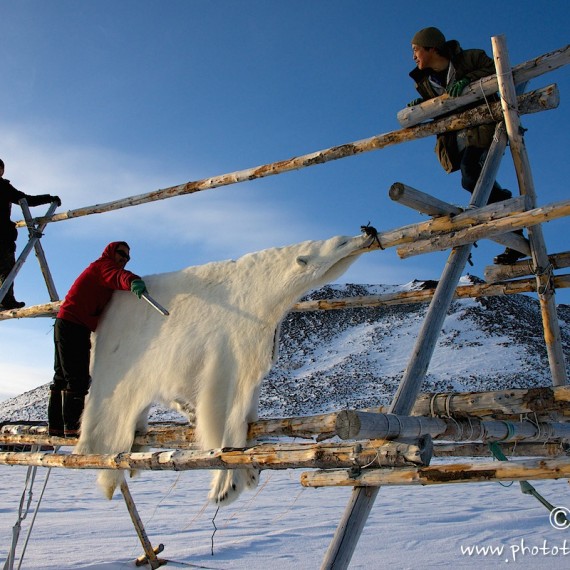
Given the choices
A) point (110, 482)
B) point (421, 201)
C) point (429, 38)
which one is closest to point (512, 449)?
point (421, 201)

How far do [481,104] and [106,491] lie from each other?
332cm

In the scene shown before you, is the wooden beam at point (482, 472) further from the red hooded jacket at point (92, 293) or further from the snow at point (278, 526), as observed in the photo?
the red hooded jacket at point (92, 293)

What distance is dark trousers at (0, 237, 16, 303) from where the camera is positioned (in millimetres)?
5184

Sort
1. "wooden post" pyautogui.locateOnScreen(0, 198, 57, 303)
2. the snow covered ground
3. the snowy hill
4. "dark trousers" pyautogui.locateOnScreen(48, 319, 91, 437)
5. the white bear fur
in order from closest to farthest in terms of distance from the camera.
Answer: the white bear fur
"dark trousers" pyautogui.locateOnScreen(48, 319, 91, 437)
"wooden post" pyautogui.locateOnScreen(0, 198, 57, 303)
the snow covered ground
the snowy hill

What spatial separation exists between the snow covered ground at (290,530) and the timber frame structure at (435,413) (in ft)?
4.40

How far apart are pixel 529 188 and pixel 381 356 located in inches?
1018

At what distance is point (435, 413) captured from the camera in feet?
9.23

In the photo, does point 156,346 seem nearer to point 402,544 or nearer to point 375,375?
point 402,544

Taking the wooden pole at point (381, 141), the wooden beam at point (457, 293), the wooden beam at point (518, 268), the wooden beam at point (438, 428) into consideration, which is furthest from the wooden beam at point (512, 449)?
the wooden pole at point (381, 141)

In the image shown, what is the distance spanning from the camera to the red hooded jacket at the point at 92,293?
12.0 feet

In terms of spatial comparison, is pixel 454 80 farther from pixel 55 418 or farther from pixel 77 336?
pixel 55 418

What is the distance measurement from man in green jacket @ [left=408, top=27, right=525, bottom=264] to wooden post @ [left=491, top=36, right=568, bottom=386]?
0.60 feet

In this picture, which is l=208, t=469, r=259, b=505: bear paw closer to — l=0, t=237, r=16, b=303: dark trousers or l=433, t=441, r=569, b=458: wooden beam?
l=433, t=441, r=569, b=458: wooden beam

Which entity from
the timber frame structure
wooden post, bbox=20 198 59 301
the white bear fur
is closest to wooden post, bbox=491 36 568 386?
the timber frame structure
